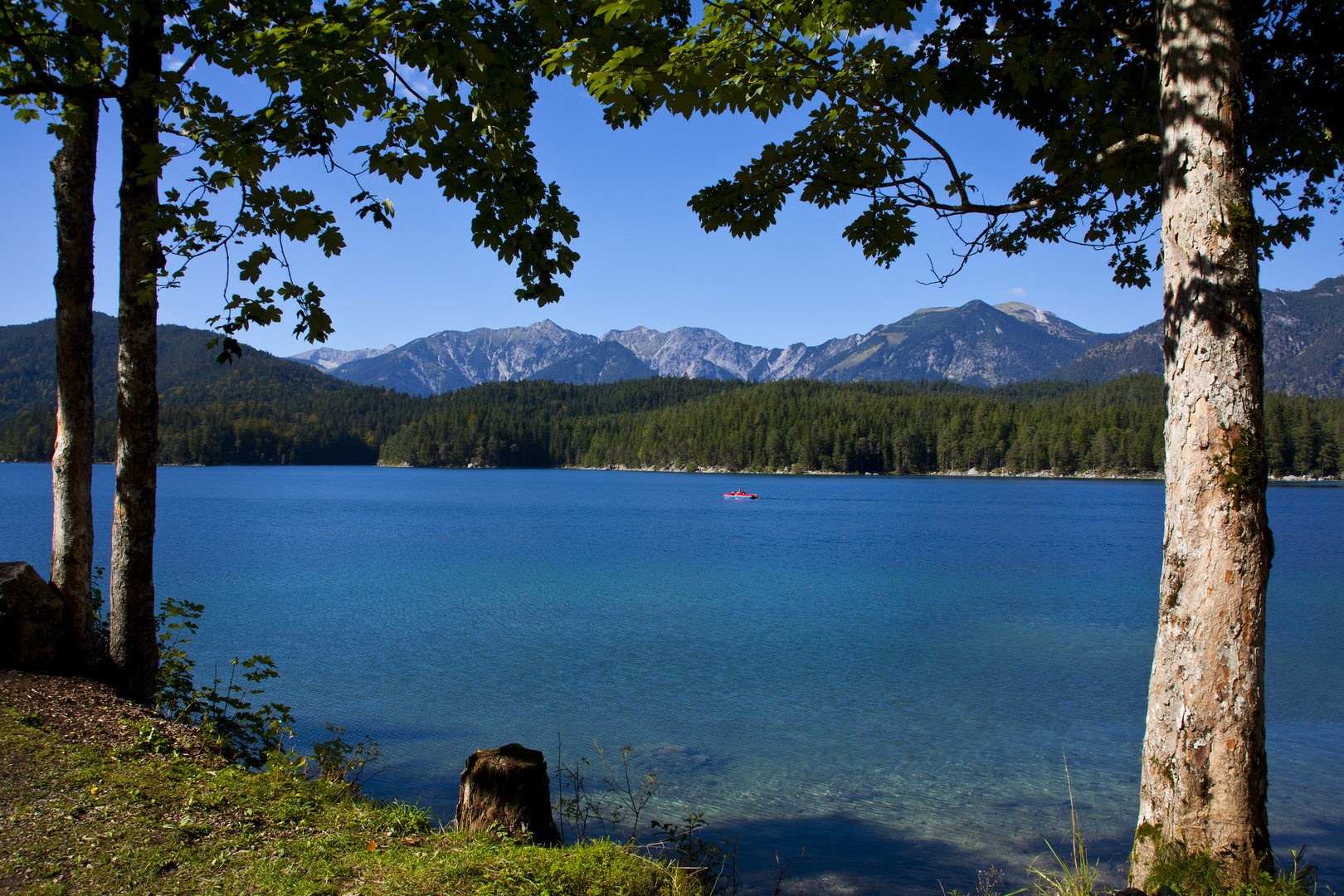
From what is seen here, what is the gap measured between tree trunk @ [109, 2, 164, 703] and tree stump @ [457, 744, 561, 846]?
3833 millimetres

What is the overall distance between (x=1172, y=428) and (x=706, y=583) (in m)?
22.6

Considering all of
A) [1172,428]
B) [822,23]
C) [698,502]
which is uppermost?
[822,23]

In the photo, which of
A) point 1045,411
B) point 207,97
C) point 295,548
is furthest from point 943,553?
point 1045,411

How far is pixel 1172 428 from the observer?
15.4 feet

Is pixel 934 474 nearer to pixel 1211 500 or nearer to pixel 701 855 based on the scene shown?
pixel 701 855

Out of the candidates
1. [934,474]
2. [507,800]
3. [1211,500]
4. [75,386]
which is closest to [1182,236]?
[1211,500]

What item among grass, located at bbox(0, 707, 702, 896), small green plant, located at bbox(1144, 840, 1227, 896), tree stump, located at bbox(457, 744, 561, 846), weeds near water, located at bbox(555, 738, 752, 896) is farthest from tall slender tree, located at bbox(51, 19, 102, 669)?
small green plant, located at bbox(1144, 840, 1227, 896)

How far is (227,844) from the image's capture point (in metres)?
4.70

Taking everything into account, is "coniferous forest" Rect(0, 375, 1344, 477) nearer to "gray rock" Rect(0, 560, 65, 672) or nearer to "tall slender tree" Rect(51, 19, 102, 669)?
"tall slender tree" Rect(51, 19, 102, 669)

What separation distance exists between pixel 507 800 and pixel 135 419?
5.07 metres

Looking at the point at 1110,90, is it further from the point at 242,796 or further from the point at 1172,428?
the point at 242,796

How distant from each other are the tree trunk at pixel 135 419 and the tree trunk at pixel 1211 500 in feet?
25.9

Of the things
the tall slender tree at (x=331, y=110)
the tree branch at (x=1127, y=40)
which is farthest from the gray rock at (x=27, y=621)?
the tree branch at (x=1127, y=40)

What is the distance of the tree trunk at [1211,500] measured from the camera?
14.4 ft
